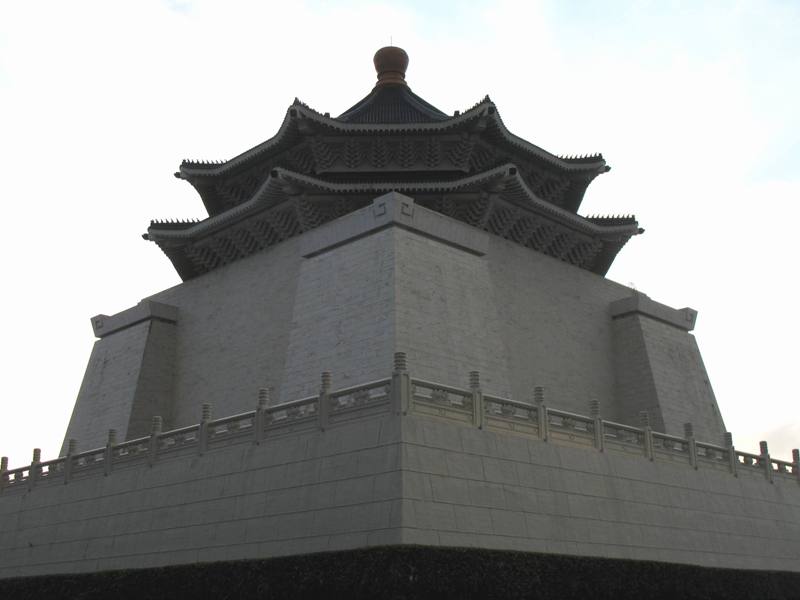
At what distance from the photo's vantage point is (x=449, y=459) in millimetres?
13891

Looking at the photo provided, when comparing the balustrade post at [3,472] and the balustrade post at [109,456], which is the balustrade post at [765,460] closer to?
the balustrade post at [109,456]

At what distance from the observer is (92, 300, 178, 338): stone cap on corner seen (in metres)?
25.3

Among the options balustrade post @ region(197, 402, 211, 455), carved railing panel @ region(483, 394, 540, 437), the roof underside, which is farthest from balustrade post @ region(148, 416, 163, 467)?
the roof underside

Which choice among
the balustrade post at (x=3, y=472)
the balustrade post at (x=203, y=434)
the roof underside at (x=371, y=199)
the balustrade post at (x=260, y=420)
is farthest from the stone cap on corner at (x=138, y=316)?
the balustrade post at (x=260, y=420)

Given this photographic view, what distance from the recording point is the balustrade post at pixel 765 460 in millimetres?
20548

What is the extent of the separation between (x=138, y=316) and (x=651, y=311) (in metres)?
14.1

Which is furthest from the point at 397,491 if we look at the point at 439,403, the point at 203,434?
the point at 203,434

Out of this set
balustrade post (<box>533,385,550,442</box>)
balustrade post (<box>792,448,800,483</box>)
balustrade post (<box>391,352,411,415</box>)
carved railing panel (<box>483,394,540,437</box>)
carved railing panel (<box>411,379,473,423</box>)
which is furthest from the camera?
balustrade post (<box>792,448,800,483</box>)

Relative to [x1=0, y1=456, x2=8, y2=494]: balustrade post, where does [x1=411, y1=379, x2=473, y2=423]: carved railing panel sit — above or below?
below

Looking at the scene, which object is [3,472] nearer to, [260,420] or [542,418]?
[260,420]

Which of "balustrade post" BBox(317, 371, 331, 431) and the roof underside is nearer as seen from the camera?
"balustrade post" BBox(317, 371, 331, 431)

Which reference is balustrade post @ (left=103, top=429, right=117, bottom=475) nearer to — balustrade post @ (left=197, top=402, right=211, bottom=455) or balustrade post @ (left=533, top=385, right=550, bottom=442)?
balustrade post @ (left=197, top=402, right=211, bottom=455)

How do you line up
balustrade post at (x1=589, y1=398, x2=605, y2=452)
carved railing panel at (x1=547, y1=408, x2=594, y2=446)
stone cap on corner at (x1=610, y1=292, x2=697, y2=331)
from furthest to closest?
1. stone cap on corner at (x1=610, y1=292, x2=697, y2=331)
2. balustrade post at (x1=589, y1=398, x2=605, y2=452)
3. carved railing panel at (x1=547, y1=408, x2=594, y2=446)

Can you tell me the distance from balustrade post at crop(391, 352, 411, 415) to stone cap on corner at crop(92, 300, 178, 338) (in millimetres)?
12908
